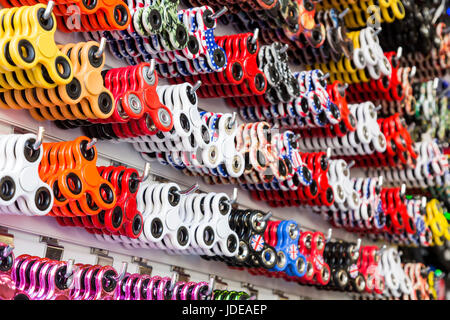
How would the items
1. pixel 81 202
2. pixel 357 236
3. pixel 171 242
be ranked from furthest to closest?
pixel 357 236 < pixel 171 242 < pixel 81 202

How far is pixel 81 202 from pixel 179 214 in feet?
1.91

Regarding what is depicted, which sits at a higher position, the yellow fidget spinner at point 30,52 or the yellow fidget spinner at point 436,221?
the yellow fidget spinner at point 436,221

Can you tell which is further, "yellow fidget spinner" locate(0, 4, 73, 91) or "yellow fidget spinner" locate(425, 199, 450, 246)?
"yellow fidget spinner" locate(425, 199, 450, 246)

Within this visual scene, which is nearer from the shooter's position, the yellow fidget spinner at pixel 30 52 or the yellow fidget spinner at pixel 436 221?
the yellow fidget spinner at pixel 30 52

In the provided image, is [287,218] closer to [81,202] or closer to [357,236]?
[357,236]

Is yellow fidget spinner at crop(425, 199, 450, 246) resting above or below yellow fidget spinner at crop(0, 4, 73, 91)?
above

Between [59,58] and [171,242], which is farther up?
[59,58]

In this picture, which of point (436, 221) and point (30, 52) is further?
point (436, 221)

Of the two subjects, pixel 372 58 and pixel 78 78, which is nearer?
pixel 78 78

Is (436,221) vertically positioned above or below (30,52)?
above
